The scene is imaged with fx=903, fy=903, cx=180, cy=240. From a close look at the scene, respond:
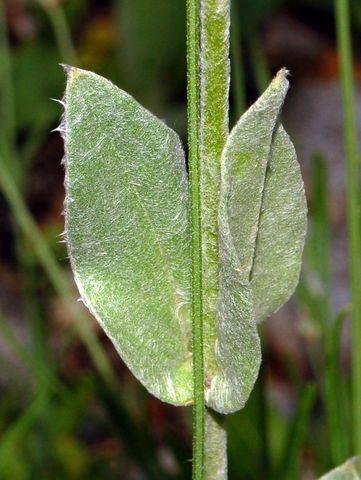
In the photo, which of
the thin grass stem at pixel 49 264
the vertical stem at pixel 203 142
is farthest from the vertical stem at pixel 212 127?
the thin grass stem at pixel 49 264

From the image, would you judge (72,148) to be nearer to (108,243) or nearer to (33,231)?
(108,243)

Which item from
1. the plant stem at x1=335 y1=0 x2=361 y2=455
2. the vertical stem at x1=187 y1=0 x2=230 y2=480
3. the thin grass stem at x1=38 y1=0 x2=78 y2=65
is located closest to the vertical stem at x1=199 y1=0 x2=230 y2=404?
the vertical stem at x1=187 y1=0 x2=230 y2=480

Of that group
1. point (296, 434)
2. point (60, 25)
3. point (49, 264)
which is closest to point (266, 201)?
point (296, 434)

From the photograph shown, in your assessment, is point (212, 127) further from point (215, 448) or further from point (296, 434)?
point (296, 434)

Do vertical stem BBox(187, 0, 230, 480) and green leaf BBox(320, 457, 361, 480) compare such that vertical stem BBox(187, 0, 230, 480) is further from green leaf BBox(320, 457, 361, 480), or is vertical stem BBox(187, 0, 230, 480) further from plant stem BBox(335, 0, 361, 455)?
plant stem BBox(335, 0, 361, 455)

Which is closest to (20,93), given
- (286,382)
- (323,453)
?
(286,382)
